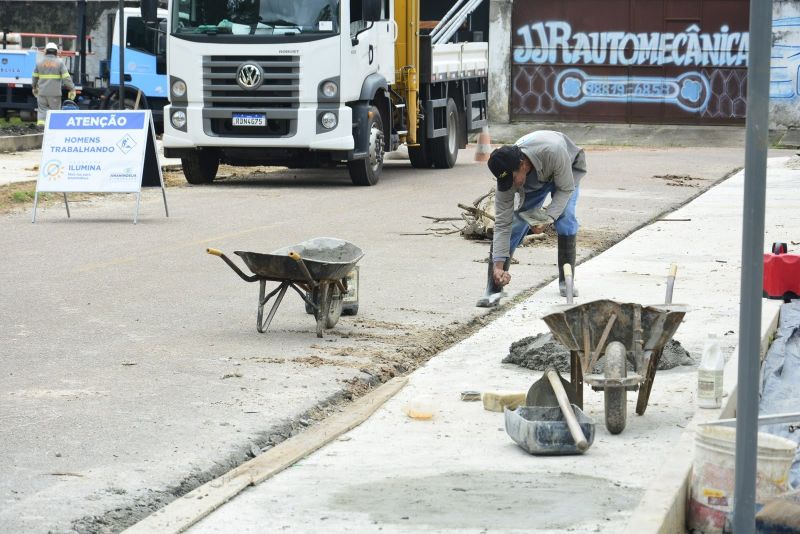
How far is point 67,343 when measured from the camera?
8.79m

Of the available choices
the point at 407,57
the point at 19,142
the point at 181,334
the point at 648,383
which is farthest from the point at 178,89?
the point at 648,383

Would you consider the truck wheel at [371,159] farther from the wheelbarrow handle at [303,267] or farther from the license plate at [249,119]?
the wheelbarrow handle at [303,267]

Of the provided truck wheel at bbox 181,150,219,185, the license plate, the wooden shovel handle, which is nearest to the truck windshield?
the license plate

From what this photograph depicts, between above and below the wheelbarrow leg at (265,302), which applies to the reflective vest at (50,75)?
above

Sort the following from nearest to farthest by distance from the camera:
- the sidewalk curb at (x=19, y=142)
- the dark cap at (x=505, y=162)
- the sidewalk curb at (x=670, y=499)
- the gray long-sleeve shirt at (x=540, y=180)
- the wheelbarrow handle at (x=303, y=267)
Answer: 1. the sidewalk curb at (x=670, y=499)
2. the wheelbarrow handle at (x=303, y=267)
3. the dark cap at (x=505, y=162)
4. the gray long-sleeve shirt at (x=540, y=180)
5. the sidewalk curb at (x=19, y=142)

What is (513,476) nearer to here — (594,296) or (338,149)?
(594,296)

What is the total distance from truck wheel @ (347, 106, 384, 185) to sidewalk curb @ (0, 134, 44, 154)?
8816mm

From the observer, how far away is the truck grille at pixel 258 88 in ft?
64.3

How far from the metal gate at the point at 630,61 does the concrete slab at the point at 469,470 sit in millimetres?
25266

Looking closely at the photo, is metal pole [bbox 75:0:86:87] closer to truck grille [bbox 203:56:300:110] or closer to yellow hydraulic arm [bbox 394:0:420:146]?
yellow hydraulic arm [bbox 394:0:420:146]

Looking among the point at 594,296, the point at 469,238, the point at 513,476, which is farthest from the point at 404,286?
the point at 513,476

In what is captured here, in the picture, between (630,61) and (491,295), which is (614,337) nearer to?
(491,295)

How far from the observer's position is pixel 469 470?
5957 millimetres

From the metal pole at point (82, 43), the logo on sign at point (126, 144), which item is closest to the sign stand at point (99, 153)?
Answer: the logo on sign at point (126, 144)
